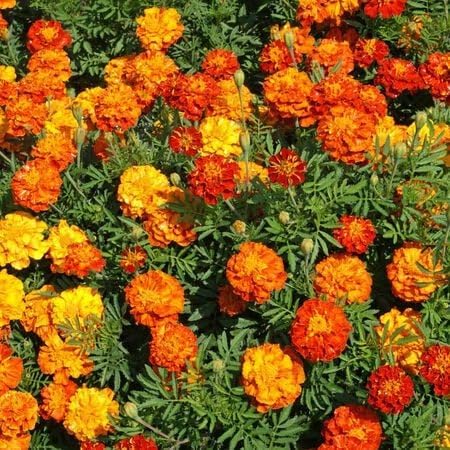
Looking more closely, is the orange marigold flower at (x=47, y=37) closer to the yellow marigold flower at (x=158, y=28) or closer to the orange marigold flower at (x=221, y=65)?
the yellow marigold flower at (x=158, y=28)

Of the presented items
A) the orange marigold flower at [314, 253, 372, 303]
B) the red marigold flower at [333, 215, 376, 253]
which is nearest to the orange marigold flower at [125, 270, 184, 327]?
the orange marigold flower at [314, 253, 372, 303]

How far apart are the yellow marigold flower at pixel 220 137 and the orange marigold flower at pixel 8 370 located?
102 centimetres

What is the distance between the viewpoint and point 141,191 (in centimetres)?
297

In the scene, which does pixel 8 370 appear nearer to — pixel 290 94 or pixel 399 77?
pixel 290 94

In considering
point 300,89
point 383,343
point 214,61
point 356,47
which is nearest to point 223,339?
point 383,343

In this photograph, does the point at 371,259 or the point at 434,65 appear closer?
the point at 371,259

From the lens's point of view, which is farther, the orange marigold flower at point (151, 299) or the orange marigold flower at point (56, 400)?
the orange marigold flower at point (56, 400)

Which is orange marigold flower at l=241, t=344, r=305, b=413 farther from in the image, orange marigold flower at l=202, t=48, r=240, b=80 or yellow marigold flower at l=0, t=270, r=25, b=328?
orange marigold flower at l=202, t=48, r=240, b=80

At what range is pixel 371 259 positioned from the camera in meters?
2.95

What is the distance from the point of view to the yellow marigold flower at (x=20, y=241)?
3.05 meters

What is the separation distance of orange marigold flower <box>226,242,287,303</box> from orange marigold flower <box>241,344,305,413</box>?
7.0 inches

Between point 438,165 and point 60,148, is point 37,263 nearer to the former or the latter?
point 60,148

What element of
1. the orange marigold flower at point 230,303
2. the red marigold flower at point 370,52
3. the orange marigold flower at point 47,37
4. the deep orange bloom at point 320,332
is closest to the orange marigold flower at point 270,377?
the deep orange bloom at point 320,332

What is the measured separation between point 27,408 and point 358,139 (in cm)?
145
